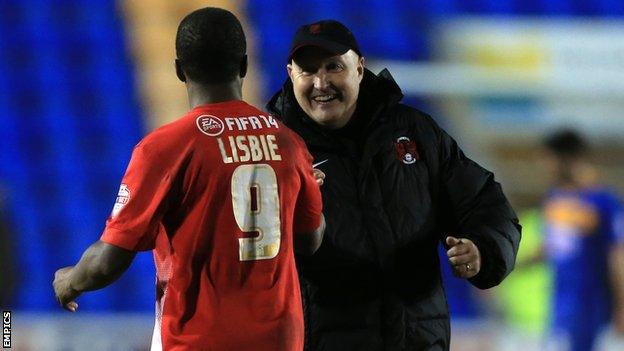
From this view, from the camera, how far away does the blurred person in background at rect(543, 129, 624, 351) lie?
4676mm

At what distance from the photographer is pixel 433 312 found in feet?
7.28

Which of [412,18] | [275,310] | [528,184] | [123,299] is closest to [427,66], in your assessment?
[412,18]

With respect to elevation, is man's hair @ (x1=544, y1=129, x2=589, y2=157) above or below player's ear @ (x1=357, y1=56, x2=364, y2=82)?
below

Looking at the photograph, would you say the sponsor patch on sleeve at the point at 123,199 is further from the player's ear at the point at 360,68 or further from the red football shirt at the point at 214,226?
Result: the player's ear at the point at 360,68

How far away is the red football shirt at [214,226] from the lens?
68.2 inches

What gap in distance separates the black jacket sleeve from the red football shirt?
0.52 metres

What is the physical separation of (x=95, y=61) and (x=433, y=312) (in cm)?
296

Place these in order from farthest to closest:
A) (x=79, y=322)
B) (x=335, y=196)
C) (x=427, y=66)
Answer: (x=427, y=66) < (x=79, y=322) < (x=335, y=196)

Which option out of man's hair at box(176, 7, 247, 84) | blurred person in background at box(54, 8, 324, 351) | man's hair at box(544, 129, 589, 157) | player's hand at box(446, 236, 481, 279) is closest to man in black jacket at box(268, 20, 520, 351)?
player's hand at box(446, 236, 481, 279)

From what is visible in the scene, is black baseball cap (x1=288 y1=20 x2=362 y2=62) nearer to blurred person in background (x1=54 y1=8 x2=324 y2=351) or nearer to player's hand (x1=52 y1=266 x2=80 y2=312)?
blurred person in background (x1=54 y1=8 x2=324 y2=351)

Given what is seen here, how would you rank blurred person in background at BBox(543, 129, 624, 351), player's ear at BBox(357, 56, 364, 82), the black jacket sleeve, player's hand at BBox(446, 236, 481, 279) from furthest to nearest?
blurred person in background at BBox(543, 129, 624, 351), player's ear at BBox(357, 56, 364, 82), the black jacket sleeve, player's hand at BBox(446, 236, 481, 279)

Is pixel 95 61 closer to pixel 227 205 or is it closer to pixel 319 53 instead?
pixel 319 53

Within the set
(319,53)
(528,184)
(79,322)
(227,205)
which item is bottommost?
(79,322)

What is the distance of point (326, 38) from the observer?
2.25 meters
